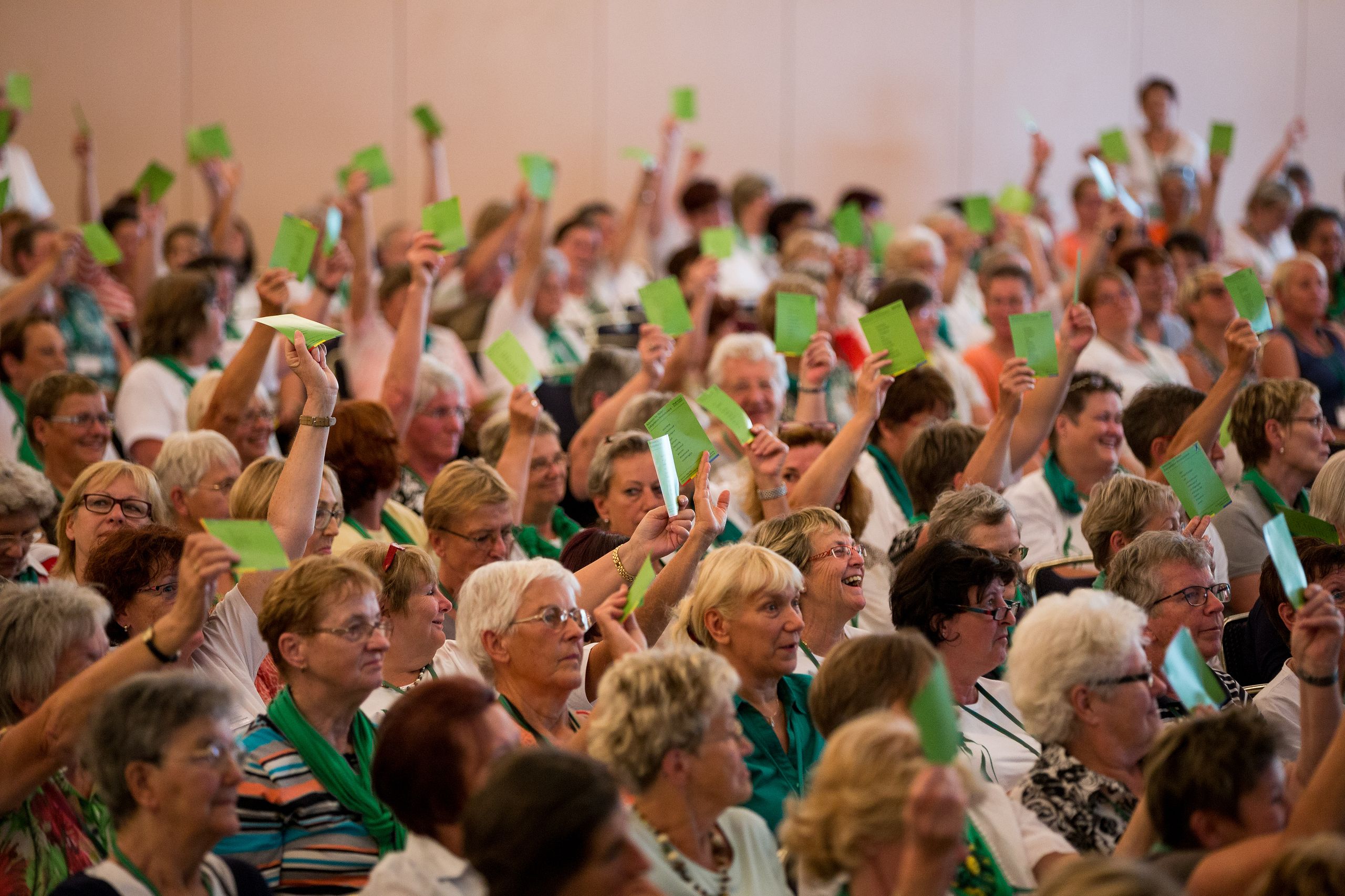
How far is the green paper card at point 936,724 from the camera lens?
84.8 inches

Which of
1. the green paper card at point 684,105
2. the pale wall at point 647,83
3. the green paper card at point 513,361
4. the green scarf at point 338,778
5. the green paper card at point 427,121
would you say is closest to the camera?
the green scarf at point 338,778

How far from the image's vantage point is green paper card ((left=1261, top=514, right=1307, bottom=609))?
8.87ft

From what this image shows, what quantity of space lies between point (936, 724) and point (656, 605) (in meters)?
1.42

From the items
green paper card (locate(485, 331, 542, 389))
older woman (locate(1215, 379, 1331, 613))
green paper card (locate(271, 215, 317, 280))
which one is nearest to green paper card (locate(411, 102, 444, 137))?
green paper card (locate(271, 215, 317, 280))

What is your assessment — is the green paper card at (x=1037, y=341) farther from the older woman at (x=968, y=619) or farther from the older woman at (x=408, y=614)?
the older woman at (x=408, y=614)

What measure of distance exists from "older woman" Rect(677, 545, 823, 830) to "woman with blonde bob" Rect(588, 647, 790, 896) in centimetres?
51

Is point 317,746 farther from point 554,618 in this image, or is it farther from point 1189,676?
point 1189,676

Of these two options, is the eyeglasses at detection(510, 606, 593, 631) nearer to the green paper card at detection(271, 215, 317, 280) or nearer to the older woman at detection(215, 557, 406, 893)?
the older woman at detection(215, 557, 406, 893)

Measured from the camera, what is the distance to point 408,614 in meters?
3.32

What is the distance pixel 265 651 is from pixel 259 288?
126 centimetres

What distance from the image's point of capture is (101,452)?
451cm

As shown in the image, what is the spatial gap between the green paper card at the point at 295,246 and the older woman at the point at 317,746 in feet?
6.89

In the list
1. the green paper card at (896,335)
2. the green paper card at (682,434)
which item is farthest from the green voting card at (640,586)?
the green paper card at (896,335)

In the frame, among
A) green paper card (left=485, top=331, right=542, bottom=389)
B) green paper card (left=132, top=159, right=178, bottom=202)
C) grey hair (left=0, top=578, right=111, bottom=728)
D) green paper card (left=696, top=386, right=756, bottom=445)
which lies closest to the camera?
grey hair (left=0, top=578, right=111, bottom=728)
